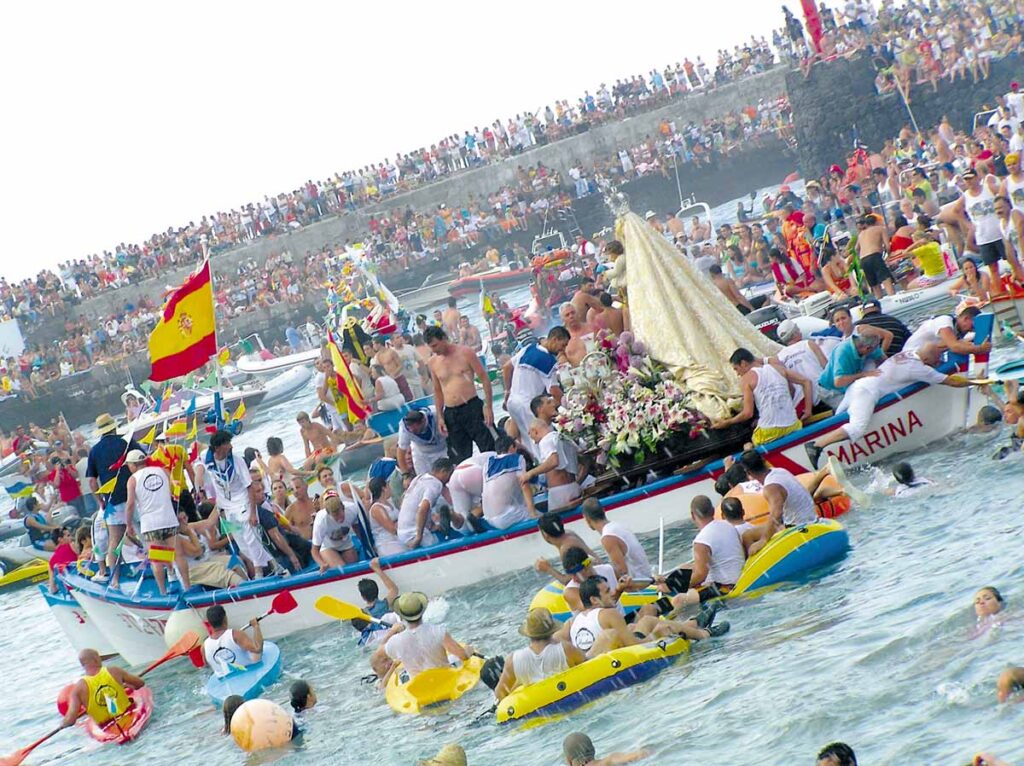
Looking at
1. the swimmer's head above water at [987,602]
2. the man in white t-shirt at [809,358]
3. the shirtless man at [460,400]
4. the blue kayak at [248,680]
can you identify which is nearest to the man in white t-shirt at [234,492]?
the blue kayak at [248,680]

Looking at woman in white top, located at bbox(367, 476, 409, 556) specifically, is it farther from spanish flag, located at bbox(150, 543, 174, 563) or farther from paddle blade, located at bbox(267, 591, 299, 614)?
spanish flag, located at bbox(150, 543, 174, 563)

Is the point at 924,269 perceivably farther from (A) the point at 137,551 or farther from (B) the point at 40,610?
(B) the point at 40,610

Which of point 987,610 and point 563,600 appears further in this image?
point 563,600

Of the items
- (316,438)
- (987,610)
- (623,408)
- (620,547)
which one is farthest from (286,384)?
(987,610)

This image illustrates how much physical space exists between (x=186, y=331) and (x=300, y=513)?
7.93ft

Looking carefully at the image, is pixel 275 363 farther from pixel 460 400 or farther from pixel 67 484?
pixel 460 400

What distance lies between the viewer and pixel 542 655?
31.5ft

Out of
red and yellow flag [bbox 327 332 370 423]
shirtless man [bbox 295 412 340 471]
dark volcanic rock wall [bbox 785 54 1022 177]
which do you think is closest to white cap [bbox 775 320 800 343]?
red and yellow flag [bbox 327 332 370 423]

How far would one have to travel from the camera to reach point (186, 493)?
15195mm

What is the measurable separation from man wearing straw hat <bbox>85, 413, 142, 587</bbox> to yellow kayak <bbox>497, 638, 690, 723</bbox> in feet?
21.2

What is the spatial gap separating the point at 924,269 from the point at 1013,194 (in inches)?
97.7

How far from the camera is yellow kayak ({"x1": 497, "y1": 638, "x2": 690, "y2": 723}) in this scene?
31.0ft

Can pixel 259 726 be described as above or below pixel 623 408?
below

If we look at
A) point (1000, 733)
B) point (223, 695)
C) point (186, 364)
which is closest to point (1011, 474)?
point (1000, 733)
